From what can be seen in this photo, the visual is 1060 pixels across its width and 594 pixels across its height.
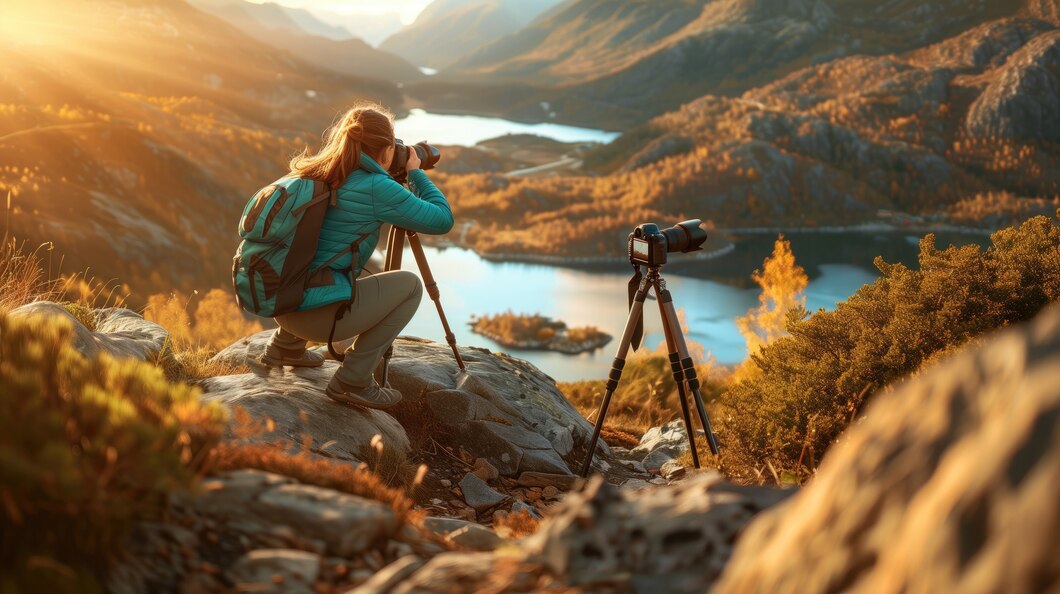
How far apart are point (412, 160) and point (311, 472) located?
2940 millimetres

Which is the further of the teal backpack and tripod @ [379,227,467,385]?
tripod @ [379,227,467,385]

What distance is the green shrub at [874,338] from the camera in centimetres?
621

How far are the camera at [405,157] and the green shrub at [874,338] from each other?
10.9 feet

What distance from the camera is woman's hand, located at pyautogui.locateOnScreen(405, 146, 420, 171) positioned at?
554 cm

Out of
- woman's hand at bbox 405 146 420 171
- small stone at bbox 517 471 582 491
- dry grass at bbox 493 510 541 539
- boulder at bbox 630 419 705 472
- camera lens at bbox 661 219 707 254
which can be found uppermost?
woman's hand at bbox 405 146 420 171

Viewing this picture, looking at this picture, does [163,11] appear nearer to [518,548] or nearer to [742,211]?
[742,211]

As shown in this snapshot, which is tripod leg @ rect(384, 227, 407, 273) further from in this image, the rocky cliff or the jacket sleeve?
the rocky cliff

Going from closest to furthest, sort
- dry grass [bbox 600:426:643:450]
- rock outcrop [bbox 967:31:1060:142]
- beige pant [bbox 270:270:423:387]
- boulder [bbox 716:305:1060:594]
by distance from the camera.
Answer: boulder [bbox 716:305:1060:594] → beige pant [bbox 270:270:423:387] → dry grass [bbox 600:426:643:450] → rock outcrop [bbox 967:31:1060:142]

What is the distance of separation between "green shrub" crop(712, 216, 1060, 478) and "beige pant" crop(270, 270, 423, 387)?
292cm

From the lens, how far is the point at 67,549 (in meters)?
2.25

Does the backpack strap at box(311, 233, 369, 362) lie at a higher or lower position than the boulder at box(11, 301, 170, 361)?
higher

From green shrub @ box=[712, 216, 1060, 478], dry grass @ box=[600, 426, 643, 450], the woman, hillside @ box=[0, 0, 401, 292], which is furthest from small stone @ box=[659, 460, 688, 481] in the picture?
hillside @ box=[0, 0, 401, 292]

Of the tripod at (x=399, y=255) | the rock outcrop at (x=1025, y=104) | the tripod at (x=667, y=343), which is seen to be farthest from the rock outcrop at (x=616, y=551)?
the rock outcrop at (x=1025, y=104)

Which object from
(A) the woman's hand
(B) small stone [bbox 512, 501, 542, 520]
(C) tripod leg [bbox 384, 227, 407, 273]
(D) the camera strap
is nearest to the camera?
(A) the woman's hand
